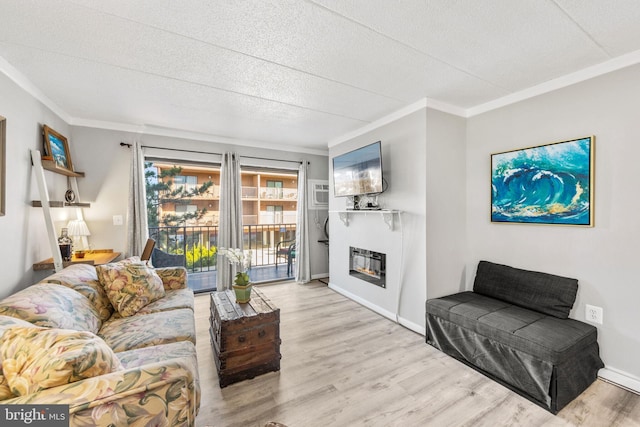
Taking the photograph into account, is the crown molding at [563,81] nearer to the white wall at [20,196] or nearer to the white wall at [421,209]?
the white wall at [421,209]

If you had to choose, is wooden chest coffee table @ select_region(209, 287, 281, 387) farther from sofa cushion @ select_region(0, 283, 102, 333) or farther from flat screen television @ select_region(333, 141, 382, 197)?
flat screen television @ select_region(333, 141, 382, 197)

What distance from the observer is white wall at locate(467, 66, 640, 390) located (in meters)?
1.93

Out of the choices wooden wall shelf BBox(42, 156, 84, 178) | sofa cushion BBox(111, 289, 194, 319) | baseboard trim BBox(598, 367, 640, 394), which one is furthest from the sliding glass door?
baseboard trim BBox(598, 367, 640, 394)

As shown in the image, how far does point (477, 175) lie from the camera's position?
9.57 ft

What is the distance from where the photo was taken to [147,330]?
6.09 feet

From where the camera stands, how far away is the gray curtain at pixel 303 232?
4.74m

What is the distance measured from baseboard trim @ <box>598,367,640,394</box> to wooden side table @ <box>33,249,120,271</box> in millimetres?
4489

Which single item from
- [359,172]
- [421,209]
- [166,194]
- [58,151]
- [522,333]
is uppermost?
[58,151]

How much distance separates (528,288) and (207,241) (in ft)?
15.4

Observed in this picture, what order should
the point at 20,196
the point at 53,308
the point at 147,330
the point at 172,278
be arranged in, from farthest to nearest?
the point at 172,278 < the point at 20,196 < the point at 147,330 < the point at 53,308

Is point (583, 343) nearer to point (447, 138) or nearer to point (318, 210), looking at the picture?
point (447, 138)

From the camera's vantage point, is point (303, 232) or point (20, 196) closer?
point (20, 196)

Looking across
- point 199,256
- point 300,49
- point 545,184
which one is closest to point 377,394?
point 545,184

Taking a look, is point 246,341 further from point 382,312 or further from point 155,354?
point 382,312
